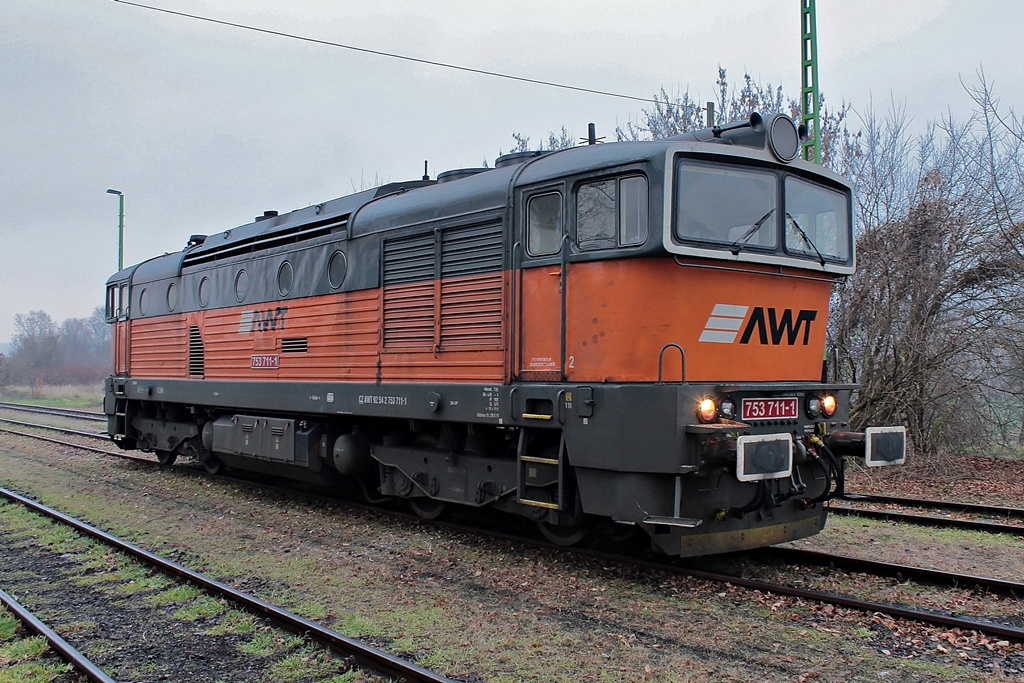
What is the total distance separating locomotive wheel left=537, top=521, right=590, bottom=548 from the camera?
723 centimetres

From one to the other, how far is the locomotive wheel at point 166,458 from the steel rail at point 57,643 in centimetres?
810

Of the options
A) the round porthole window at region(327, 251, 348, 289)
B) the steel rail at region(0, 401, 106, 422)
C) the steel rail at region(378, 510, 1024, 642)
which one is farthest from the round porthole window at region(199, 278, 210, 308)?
the steel rail at region(0, 401, 106, 422)

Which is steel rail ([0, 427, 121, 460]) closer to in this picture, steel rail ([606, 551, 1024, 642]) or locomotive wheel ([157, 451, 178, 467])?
locomotive wheel ([157, 451, 178, 467])

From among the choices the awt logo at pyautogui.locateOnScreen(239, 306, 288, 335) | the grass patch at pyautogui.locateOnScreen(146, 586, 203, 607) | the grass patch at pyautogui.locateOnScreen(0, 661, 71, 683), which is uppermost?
the awt logo at pyautogui.locateOnScreen(239, 306, 288, 335)

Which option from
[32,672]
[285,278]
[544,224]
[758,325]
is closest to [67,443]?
[285,278]

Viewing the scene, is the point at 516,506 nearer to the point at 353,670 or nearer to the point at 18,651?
the point at 353,670

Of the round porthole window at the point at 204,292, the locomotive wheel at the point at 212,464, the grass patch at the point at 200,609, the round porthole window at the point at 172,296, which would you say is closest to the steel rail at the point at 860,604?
the grass patch at the point at 200,609

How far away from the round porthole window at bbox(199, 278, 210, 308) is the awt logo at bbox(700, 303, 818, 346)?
28.0ft

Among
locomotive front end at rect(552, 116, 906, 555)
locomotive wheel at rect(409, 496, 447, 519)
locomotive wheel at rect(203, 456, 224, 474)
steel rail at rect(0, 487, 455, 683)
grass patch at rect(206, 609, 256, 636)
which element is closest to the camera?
steel rail at rect(0, 487, 455, 683)

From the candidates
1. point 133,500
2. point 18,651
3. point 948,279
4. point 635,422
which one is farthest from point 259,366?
point 948,279

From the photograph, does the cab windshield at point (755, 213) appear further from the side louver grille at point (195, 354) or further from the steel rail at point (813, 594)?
the side louver grille at point (195, 354)

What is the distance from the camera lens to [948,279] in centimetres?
1336

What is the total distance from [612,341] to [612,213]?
100 centimetres

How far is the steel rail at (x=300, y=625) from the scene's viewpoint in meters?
4.67
